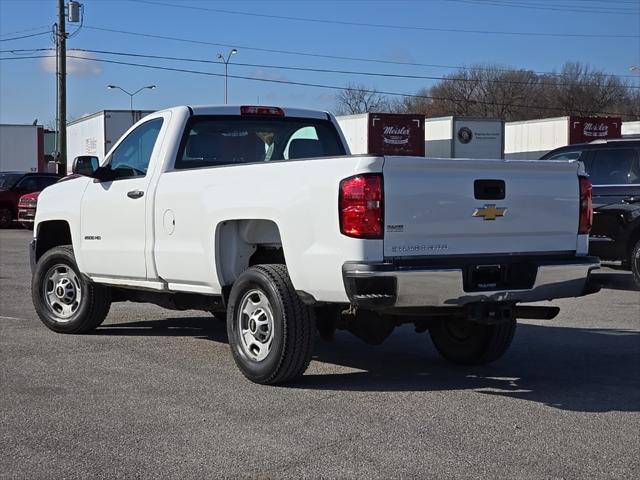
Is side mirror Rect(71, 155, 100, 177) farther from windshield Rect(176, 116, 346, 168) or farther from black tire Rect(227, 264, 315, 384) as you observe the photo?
black tire Rect(227, 264, 315, 384)

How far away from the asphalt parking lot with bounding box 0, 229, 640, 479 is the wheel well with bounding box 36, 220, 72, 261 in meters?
0.88

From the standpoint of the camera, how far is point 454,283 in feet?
19.5

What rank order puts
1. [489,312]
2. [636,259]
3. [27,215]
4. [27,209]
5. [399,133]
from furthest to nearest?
[399,133] → [27,209] → [27,215] → [636,259] → [489,312]

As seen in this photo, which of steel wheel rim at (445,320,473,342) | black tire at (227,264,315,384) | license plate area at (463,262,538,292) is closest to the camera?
license plate area at (463,262,538,292)

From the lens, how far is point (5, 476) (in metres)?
4.62

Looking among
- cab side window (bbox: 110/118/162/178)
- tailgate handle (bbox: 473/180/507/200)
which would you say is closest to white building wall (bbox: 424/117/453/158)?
cab side window (bbox: 110/118/162/178)

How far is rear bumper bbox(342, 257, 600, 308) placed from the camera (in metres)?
5.72

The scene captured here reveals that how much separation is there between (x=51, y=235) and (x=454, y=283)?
16.2 feet

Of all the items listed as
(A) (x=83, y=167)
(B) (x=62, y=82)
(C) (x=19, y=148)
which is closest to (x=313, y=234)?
(A) (x=83, y=167)

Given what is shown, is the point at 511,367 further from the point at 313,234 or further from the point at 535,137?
the point at 535,137

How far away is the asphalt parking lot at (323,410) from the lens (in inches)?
190

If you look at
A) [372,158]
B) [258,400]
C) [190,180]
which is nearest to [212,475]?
[258,400]

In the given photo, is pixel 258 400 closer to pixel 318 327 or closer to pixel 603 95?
pixel 318 327

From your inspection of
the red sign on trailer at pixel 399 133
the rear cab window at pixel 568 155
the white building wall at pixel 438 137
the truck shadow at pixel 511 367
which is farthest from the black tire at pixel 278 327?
the white building wall at pixel 438 137
